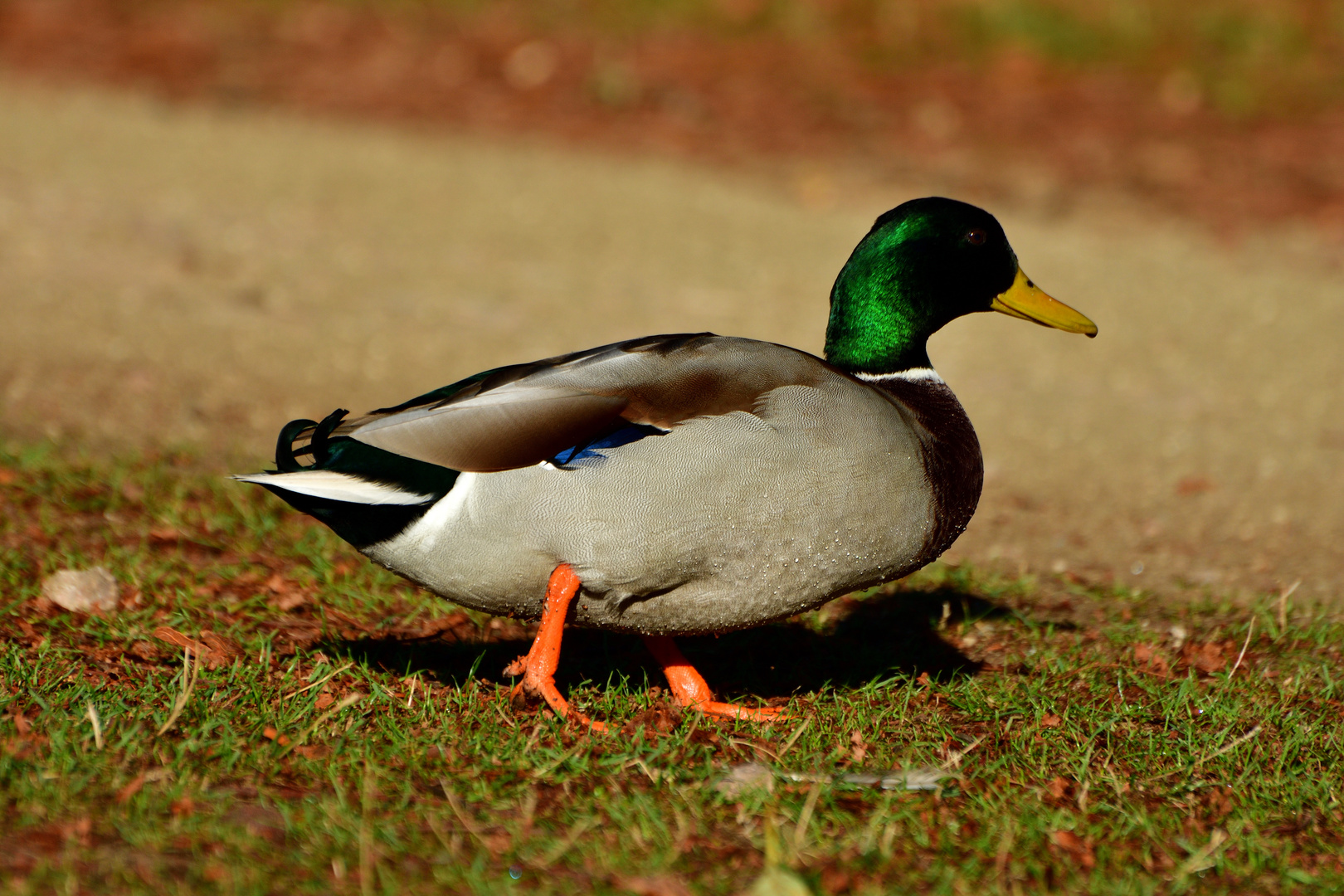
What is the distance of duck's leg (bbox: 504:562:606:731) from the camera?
2.69 metres

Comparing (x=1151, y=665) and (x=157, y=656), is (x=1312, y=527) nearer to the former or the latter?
(x=1151, y=665)

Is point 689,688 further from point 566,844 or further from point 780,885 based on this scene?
point 780,885

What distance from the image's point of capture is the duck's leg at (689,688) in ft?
9.83

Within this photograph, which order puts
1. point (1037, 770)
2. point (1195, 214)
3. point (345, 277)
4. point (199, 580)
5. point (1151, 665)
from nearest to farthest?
point (1037, 770)
point (1151, 665)
point (199, 580)
point (345, 277)
point (1195, 214)

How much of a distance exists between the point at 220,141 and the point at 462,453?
705 centimetres

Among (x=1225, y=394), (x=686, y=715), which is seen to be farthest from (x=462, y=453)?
(x=1225, y=394)

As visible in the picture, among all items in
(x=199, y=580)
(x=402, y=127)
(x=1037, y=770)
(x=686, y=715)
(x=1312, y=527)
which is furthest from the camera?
(x=402, y=127)

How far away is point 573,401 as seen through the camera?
8.63ft

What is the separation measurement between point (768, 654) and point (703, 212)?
5.12 metres

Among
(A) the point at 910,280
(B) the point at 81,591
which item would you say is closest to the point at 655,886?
(A) the point at 910,280

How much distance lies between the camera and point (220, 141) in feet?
29.5

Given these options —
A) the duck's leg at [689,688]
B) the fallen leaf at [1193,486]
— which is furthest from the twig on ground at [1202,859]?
the fallen leaf at [1193,486]

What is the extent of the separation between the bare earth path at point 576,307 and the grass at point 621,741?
84 centimetres

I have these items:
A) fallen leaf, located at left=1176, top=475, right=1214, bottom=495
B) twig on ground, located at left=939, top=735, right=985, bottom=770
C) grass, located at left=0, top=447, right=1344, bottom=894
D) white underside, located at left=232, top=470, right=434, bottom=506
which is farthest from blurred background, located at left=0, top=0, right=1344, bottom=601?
white underside, located at left=232, top=470, right=434, bottom=506
